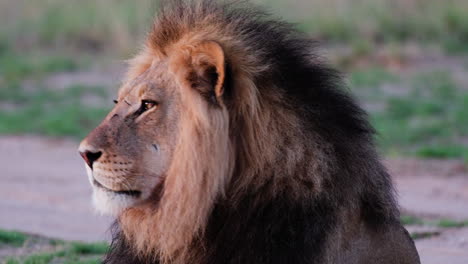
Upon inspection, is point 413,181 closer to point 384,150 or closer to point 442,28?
point 384,150

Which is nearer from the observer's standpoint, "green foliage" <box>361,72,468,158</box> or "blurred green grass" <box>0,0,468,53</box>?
"green foliage" <box>361,72,468,158</box>

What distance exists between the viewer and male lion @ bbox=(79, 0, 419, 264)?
11.9 ft

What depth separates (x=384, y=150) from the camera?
9609 millimetres

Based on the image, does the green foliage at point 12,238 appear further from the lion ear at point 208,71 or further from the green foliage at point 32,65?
the green foliage at point 32,65

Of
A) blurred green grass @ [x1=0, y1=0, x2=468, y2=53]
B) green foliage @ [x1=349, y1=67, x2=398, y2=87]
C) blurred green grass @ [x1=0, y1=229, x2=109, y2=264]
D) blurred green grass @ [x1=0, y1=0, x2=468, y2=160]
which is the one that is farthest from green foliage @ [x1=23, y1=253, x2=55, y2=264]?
blurred green grass @ [x1=0, y1=0, x2=468, y2=53]

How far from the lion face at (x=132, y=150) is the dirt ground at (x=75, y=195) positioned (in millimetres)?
1955

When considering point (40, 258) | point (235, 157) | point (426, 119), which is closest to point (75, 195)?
point (40, 258)

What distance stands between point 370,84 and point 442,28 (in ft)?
9.24

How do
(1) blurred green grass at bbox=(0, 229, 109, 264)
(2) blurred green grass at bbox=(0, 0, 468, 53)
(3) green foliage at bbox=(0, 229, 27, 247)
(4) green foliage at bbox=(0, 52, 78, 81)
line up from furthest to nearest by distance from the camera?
(2) blurred green grass at bbox=(0, 0, 468, 53) → (4) green foliage at bbox=(0, 52, 78, 81) → (3) green foliage at bbox=(0, 229, 27, 247) → (1) blurred green grass at bbox=(0, 229, 109, 264)

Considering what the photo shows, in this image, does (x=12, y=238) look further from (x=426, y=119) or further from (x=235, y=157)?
(x=426, y=119)

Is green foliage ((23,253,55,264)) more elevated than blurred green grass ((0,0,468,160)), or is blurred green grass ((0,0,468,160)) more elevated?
blurred green grass ((0,0,468,160))

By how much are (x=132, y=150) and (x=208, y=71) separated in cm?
41

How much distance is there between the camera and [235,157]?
3711mm

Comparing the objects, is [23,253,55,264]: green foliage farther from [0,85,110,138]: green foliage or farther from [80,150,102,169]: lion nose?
[0,85,110,138]: green foliage
